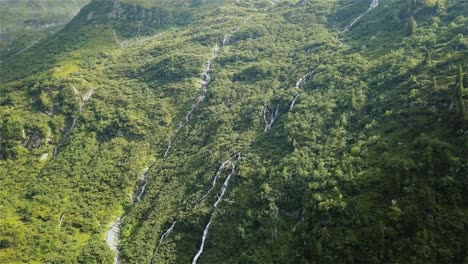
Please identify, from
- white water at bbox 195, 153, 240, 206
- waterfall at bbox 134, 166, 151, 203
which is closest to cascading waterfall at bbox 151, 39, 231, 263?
white water at bbox 195, 153, 240, 206

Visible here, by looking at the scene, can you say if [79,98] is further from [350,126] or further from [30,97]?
[350,126]

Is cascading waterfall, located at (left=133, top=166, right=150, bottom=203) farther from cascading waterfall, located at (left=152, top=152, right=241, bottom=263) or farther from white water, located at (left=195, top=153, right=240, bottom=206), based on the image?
white water, located at (left=195, top=153, right=240, bottom=206)

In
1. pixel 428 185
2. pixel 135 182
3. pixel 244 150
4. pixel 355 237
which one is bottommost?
pixel 135 182

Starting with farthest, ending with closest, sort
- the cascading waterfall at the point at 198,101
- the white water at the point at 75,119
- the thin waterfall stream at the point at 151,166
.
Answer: the white water at the point at 75,119, the thin waterfall stream at the point at 151,166, the cascading waterfall at the point at 198,101

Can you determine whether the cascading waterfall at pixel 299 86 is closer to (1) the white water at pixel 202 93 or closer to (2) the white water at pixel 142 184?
(1) the white water at pixel 202 93

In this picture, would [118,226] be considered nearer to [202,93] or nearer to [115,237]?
[115,237]

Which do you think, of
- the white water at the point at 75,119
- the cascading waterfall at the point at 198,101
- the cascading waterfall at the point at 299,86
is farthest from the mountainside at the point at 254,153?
the cascading waterfall at the point at 299,86

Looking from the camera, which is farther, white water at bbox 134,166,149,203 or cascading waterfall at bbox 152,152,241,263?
white water at bbox 134,166,149,203

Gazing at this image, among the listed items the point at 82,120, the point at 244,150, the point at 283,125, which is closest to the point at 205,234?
the point at 244,150
